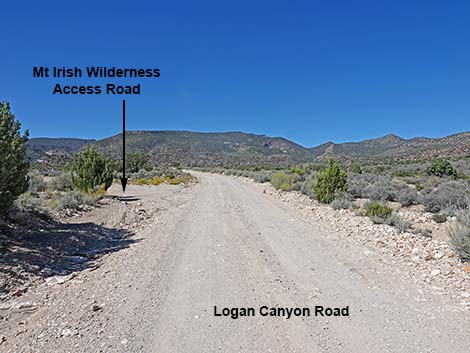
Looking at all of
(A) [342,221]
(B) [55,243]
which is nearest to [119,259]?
(B) [55,243]

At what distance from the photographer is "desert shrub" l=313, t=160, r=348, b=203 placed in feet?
56.5

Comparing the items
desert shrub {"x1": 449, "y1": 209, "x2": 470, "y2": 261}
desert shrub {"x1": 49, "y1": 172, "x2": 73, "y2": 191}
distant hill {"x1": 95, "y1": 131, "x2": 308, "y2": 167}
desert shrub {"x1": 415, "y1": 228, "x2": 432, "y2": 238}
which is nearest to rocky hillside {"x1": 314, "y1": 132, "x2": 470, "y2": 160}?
distant hill {"x1": 95, "y1": 131, "x2": 308, "y2": 167}

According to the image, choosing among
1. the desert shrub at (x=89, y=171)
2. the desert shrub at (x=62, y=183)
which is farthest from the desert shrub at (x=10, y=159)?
the desert shrub at (x=62, y=183)

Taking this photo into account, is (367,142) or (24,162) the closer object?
(24,162)

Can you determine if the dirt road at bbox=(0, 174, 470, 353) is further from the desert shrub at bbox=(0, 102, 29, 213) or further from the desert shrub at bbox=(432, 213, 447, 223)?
the desert shrub at bbox=(432, 213, 447, 223)

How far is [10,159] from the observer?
8.55 meters

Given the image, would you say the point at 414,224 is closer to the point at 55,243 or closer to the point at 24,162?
the point at 55,243

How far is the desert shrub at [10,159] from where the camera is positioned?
332 inches

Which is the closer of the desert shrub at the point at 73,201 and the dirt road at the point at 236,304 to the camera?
the dirt road at the point at 236,304

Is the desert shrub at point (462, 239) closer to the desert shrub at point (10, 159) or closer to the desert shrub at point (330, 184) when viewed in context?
the desert shrub at point (330, 184)

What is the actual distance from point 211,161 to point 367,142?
54.7 m

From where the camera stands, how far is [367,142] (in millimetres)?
117500

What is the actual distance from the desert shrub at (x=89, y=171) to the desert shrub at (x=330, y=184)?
11.8 m

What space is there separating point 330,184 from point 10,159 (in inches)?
542
